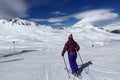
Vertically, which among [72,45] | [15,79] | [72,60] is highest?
[72,45]

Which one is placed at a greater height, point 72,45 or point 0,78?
point 72,45

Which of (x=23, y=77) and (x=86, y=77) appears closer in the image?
(x=86, y=77)

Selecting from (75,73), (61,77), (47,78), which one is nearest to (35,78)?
(47,78)

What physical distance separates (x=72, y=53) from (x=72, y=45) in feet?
1.33

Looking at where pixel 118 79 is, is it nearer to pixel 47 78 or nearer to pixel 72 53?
pixel 72 53

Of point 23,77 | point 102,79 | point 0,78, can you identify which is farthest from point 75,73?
point 0,78

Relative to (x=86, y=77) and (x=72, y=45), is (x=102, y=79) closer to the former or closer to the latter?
(x=86, y=77)

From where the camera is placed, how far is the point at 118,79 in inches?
333

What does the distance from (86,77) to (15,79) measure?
3.56 m

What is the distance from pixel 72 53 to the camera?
30.3ft

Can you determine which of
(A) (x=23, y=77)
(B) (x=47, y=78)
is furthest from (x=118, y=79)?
(A) (x=23, y=77)

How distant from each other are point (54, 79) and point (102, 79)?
7.52 feet

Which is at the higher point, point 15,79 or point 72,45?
point 72,45

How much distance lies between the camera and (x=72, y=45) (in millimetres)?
9289
